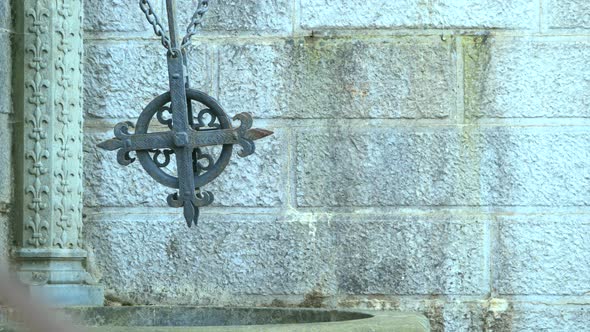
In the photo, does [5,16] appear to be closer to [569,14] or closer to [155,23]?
[155,23]

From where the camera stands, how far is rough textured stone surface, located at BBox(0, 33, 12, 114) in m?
2.81

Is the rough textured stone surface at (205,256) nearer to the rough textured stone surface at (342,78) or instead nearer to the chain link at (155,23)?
the rough textured stone surface at (342,78)

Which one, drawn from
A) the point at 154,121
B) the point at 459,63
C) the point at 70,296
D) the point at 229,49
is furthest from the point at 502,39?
the point at 70,296

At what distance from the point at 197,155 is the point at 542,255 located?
51.3 inches

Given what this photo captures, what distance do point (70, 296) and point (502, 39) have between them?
1.52 metres

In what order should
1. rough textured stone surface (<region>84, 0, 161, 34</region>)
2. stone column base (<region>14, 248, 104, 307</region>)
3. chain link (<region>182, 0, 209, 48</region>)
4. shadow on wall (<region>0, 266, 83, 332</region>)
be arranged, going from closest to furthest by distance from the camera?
shadow on wall (<region>0, 266, 83, 332</region>) → chain link (<region>182, 0, 209, 48</region>) → stone column base (<region>14, 248, 104, 307</region>) → rough textured stone surface (<region>84, 0, 161, 34</region>)

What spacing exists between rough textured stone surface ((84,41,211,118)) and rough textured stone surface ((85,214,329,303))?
0.35m

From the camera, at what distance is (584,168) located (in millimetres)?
2898

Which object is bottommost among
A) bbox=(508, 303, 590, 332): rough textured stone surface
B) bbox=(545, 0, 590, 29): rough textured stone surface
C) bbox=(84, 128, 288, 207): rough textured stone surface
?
bbox=(508, 303, 590, 332): rough textured stone surface

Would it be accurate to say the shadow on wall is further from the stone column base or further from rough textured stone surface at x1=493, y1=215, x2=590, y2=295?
rough textured stone surface at x1=493, y1=215, x2=590, y2=295

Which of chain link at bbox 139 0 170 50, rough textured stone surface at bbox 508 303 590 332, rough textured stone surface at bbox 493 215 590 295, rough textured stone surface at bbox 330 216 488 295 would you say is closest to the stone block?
chain link at bbox 139 0 170 50

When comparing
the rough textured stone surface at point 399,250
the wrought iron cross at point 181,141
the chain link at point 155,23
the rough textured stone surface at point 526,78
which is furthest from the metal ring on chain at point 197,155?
the rough textured stone surface at point 526,78

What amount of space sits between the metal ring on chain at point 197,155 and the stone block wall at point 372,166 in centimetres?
88

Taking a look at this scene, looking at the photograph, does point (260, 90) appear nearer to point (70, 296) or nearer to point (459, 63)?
point (459, 63)
